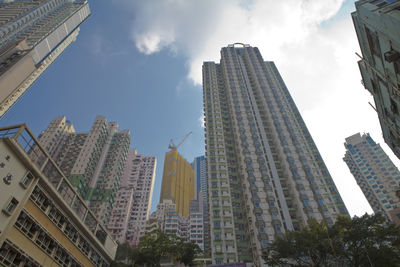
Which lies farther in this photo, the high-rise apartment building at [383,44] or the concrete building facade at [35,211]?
the concrete building facade at [35,211]

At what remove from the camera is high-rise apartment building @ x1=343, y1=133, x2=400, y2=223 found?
259 ft

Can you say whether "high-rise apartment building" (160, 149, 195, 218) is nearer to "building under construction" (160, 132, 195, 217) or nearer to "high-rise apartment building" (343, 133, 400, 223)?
"building under construction" (160, 132, 195, 217)

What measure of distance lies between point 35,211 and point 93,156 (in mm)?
61270

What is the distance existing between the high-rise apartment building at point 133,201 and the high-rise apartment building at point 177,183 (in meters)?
13.3

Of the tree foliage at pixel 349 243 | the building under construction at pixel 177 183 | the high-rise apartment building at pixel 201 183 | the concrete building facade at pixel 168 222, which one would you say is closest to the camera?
the tree foliage at pixel 349 243

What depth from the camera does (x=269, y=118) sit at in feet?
201

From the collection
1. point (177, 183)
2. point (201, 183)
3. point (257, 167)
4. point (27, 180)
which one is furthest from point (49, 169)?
point (201, 183)

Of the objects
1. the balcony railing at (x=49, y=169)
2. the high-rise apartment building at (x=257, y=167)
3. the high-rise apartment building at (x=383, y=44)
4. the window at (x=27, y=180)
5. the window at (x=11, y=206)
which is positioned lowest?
the window at (x=11, y=206)

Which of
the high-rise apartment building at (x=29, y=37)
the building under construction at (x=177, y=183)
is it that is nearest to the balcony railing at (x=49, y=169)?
the high-rise apartment building at (x=29, y=37)

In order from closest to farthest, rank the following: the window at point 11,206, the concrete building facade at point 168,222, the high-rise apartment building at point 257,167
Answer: the window at point 11,206 < the high-rise apartment building at point 257,167 < the concrete building facade at point 168,222

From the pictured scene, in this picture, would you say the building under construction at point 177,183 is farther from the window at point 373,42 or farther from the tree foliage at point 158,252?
the window at point 373,42

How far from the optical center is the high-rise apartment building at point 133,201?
79.0 meters

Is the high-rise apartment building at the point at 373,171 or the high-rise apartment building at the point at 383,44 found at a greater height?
the high-rise apartment building at the point at 373,171

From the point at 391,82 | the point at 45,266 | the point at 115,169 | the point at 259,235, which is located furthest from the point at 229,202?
the point at 115,169
